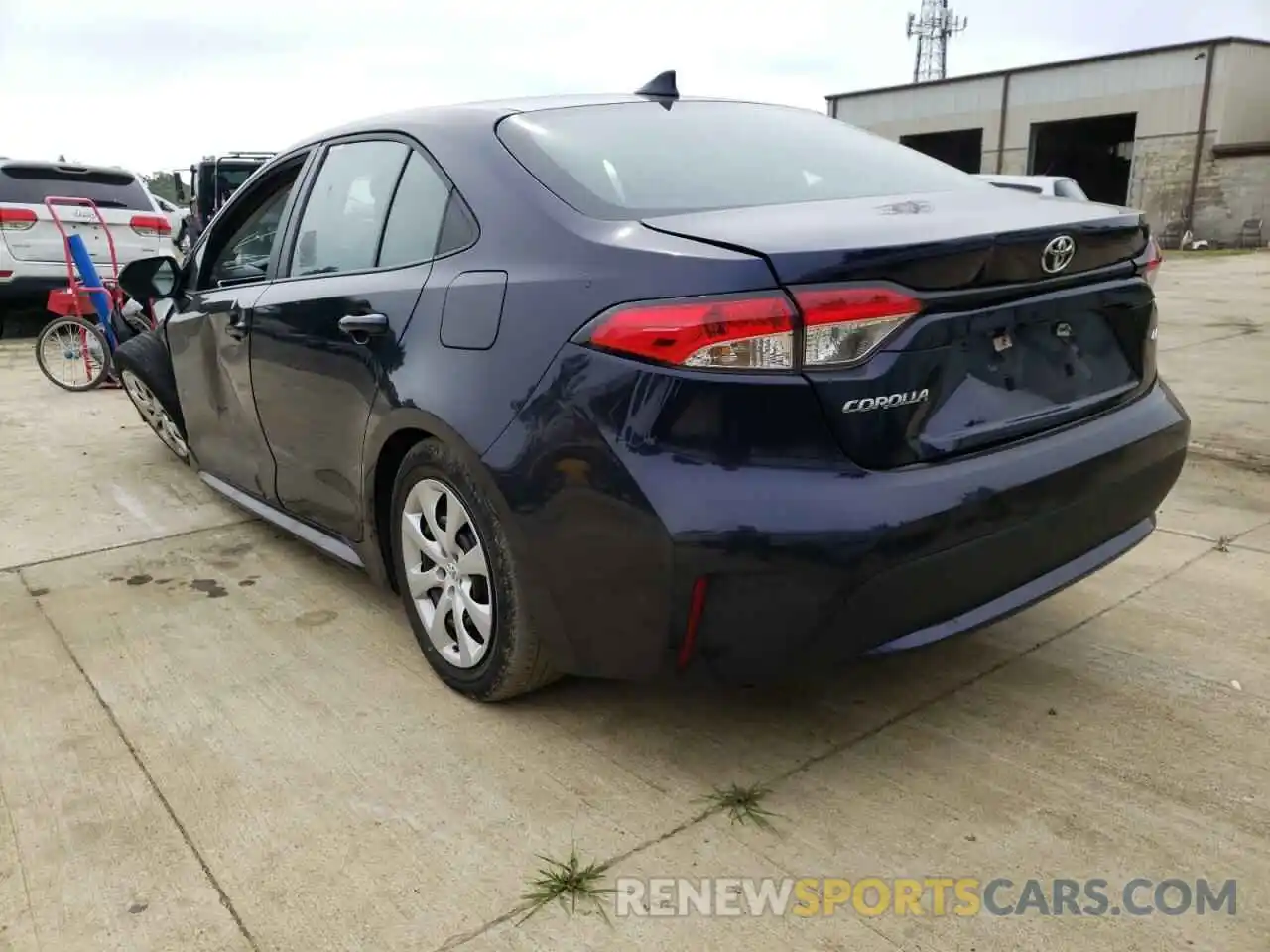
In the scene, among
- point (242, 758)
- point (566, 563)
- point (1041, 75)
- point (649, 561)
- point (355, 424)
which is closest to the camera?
point (649, 561)

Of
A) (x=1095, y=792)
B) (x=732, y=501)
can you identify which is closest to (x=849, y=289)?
(x=732, y=501)

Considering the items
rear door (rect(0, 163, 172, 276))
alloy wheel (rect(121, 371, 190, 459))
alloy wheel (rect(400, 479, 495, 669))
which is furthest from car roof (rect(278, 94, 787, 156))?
rear door (rect(0, 163, 172, 276))

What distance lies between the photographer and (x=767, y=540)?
6.67 ft

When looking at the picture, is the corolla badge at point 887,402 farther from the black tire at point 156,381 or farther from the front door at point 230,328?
the black tire at point 156,381

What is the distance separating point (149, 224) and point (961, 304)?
10.3 m

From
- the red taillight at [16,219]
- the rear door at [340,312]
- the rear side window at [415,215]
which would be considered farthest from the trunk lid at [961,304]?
the red taillight at [16,219]

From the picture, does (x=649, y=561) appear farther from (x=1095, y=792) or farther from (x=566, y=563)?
(x=1095, y=792)

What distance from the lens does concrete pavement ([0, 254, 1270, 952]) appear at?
2.02m

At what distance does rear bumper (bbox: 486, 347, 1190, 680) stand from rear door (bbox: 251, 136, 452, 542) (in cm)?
72

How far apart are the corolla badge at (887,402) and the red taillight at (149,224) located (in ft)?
33.7

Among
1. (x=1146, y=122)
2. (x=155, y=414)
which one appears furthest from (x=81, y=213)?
(x=1146, y=122)

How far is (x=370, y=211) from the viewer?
3.10 meters

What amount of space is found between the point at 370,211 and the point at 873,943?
7.83ft

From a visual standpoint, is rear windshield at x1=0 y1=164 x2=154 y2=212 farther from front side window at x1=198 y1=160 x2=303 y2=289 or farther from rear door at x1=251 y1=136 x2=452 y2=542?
rear door at x1=251 y1=136 x2=452 y2=542
